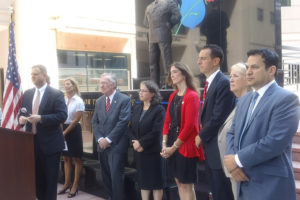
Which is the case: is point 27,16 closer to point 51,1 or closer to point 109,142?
point 51,1

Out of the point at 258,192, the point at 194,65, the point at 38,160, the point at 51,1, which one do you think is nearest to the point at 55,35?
the point at 51,1

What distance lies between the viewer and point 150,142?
4.13 metres

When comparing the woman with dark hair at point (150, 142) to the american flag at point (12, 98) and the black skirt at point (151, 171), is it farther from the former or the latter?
the american flag at point (12, 98)

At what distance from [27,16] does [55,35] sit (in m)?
1.85

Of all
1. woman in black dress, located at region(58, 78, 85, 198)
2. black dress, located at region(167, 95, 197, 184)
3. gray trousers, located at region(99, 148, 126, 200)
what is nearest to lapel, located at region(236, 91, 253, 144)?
black dress, located at region(167, 95, 197, 184)

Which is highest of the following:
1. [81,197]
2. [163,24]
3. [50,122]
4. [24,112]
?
[163,24]

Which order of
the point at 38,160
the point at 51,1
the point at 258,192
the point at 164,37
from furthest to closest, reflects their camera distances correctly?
the point at 51,1 → the point at 164,37 → the point at 38,160 → the point at 258,192

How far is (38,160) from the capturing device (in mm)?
4289

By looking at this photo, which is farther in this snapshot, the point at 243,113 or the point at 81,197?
the point at 81,197

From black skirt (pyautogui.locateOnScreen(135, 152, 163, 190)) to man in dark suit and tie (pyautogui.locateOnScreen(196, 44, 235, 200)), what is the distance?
916mm

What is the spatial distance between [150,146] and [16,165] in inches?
59.9

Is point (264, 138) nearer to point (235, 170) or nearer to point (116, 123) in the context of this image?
point (235, 170)

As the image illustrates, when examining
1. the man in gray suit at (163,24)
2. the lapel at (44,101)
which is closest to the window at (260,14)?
the man in gray suit at (163,24)

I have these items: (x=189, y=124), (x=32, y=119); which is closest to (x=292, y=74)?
(x=189, y=124)
